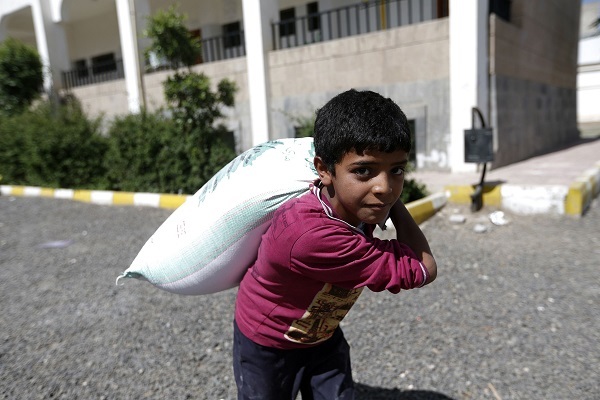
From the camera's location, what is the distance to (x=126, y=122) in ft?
27.3

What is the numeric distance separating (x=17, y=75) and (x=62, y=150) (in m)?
8.07

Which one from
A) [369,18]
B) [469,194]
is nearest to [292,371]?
[469,194]

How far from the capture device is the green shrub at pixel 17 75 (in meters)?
14.7

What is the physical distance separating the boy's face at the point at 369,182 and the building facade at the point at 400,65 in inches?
236

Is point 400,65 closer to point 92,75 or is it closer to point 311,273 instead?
point 311,273

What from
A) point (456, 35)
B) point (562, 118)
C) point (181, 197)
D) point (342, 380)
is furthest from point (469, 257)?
point (562, 118)

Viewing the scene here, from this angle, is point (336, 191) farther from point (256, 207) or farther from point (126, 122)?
point (126, 122)

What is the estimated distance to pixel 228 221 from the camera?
1.56m

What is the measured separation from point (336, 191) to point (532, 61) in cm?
1097

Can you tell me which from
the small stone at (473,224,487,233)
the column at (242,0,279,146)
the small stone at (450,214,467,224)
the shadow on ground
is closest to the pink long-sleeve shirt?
the shadow on ground

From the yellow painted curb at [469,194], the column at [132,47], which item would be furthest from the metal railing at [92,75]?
the yellow painted curb at [469,194]

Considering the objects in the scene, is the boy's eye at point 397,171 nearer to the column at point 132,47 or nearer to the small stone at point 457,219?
the small stone at point 457,219

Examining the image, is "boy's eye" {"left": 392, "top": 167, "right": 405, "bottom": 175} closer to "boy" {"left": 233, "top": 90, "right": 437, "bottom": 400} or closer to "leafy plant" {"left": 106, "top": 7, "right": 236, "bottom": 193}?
"boy" {"left": 233, "top": 90, "right": 437, "bottom": 400}

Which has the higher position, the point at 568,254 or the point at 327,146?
the point at 327,146
